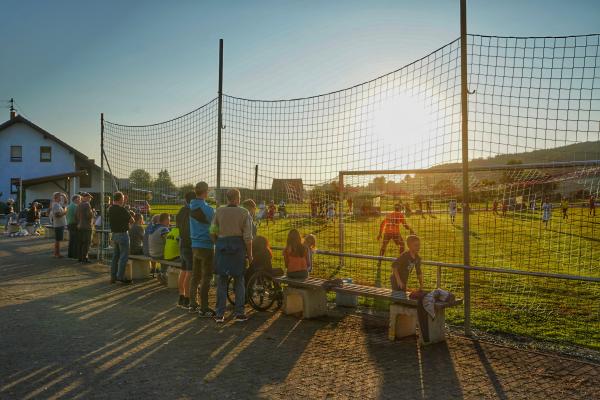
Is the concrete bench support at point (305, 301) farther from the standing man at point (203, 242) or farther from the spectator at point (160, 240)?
the spectator at point (160, 240)

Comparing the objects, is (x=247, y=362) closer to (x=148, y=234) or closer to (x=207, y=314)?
(x=207, y=314)

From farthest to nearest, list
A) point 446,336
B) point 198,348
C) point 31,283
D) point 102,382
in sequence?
point 31,283 → point 446,336 → point 198,348 → point 102,382

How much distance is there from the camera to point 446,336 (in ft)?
22.0

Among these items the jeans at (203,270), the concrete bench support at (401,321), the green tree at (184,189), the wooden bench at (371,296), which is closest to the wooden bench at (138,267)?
the green tree at (184,189)

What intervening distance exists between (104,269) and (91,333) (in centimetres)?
608

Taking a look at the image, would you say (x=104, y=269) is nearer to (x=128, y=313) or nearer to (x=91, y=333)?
(x=128, y=313)

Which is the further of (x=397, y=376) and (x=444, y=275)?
(x=444, y=275)

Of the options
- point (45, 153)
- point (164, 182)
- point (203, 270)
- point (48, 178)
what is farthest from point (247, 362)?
point (45, 153)

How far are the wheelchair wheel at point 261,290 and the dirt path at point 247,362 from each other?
0.22m

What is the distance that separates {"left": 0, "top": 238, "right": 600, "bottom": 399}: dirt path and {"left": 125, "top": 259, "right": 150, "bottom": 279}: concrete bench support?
2.84 m

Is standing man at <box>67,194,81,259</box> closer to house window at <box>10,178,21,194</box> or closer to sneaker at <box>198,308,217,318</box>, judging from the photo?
sneaker at <box>198,308,217,318</box>

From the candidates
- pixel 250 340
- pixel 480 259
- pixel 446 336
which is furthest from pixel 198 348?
pixel 480 259

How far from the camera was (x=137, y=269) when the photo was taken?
1130 cm

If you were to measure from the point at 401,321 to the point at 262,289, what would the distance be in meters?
2.32
